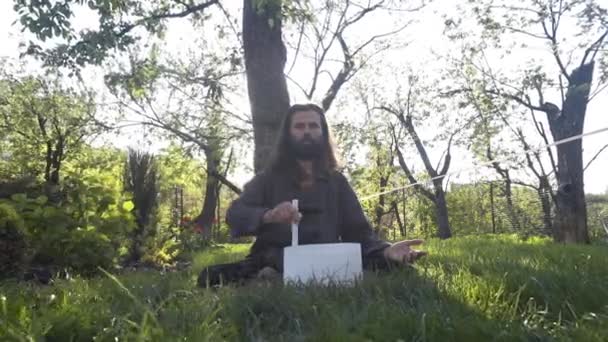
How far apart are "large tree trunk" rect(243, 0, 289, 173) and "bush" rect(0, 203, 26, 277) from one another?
1922mm

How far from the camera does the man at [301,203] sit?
2.71 meters

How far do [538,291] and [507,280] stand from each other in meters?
0.16

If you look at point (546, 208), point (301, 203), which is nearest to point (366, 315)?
point (301, 203)

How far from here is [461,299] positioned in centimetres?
157

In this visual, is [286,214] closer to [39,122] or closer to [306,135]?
[306,135]

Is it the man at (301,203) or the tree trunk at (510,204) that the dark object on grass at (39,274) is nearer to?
the man at (301,203)

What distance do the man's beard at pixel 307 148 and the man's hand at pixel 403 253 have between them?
707 mm

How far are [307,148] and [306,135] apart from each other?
8 cm

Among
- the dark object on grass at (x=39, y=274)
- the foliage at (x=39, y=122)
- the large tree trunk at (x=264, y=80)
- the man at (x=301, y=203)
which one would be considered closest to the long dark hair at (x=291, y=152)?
the man at (x=301, y=203)

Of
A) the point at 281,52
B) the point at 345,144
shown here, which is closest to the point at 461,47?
the point at 345,144

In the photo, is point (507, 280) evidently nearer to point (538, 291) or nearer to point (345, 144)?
point (538, 291)

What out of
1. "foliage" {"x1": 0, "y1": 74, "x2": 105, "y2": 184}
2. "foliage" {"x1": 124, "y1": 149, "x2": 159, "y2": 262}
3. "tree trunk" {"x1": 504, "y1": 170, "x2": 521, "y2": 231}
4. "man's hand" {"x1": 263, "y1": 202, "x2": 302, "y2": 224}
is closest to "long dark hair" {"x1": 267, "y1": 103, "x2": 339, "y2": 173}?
"man's hand" {"x1": 263, "y1": 202, "x2": 302, "y2": 224}

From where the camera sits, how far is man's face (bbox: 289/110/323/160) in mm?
2920

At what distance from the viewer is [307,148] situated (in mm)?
2912
